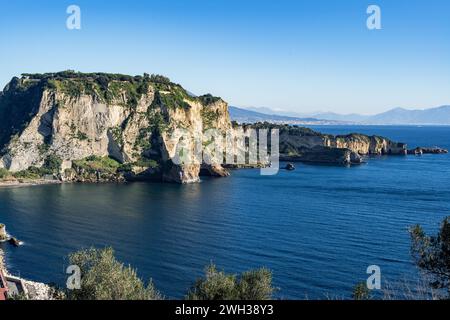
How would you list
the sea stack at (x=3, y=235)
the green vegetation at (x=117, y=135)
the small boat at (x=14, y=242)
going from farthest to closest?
the green vegetation at (x=117, y=135) → the sea stack at (x=3, y=235) → the small boat at (x=14, y=242)

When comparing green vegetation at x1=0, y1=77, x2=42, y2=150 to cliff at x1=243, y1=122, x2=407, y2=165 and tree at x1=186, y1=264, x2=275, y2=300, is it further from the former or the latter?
tree at x1=186, y1=264, x2=275, y2=300

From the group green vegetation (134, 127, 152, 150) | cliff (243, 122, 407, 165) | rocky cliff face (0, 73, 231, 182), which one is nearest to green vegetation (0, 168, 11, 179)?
rocky cliff face (0, 73, 231, 182)

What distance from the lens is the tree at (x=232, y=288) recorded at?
2939 centimetres

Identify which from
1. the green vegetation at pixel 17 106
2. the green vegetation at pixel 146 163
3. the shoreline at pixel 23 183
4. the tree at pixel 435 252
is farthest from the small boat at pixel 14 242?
the green vegetation at pixel 17 106

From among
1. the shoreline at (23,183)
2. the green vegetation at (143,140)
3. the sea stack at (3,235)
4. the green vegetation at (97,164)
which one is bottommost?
the sea stack at (3,235)

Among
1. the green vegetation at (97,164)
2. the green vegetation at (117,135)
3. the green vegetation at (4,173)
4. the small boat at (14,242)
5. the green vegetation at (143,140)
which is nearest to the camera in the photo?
the small boat at (14,242)

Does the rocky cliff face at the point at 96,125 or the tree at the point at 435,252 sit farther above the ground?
the rocky cliff face at the point at 96,125

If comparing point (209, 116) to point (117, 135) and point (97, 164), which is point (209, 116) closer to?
point (117, 135)

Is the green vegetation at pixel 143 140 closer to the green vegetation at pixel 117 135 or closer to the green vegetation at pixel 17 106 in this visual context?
the green vegetation at pixel 117 135

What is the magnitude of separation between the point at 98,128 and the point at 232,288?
365 feet

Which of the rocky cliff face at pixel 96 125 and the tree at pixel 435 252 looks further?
the rocky cliff face at pixel 96 125

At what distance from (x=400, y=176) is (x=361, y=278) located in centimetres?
9085

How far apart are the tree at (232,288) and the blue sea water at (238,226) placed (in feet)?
55.7

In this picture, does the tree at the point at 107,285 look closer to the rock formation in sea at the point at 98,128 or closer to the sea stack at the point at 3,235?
the sea stack at the point at 3,235
